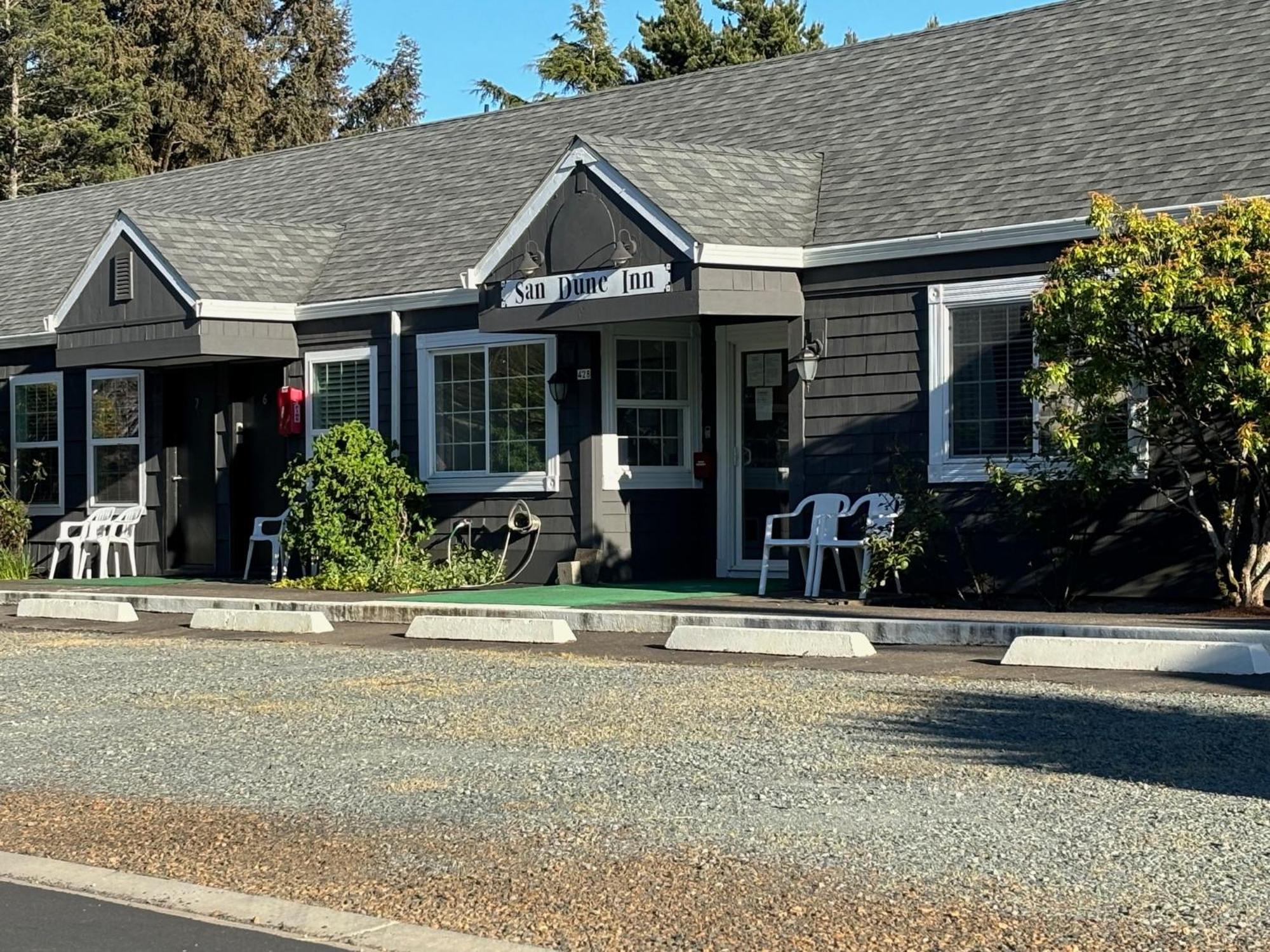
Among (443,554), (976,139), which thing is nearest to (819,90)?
(976,139)

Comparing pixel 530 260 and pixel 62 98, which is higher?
pixel 62 98

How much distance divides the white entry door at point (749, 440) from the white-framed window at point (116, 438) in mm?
7575

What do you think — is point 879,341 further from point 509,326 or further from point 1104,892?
point 1104,892

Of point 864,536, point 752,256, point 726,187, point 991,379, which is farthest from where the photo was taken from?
point 726,187

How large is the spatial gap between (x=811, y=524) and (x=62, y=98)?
3713 cm

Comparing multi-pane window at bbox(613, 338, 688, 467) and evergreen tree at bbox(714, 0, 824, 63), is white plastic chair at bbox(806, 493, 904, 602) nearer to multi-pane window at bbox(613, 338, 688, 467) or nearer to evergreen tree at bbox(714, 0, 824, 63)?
multi-pane window at bbox(613, 338, 688, 467)

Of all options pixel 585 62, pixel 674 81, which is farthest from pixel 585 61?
pixel 674 81

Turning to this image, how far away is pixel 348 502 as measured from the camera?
18312mm

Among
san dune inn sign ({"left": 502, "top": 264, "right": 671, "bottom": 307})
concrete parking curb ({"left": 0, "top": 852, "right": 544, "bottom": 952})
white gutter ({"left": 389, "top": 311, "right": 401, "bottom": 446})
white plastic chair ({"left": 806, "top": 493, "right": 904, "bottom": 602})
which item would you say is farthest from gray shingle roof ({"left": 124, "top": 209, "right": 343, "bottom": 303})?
concrete parking curb ({"left": 0, "top": 852, "right": 544, "bottom": 952})

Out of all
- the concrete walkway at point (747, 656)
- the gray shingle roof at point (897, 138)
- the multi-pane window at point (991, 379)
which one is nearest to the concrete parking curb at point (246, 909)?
the concrete walkway at point (747, 656)

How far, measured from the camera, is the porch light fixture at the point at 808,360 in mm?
16203

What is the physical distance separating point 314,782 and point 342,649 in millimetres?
Answer: 5428

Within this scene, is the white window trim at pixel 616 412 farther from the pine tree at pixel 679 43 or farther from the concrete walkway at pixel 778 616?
the pine tree at pixel 679 43

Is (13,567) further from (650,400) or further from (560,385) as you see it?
(650,400)
